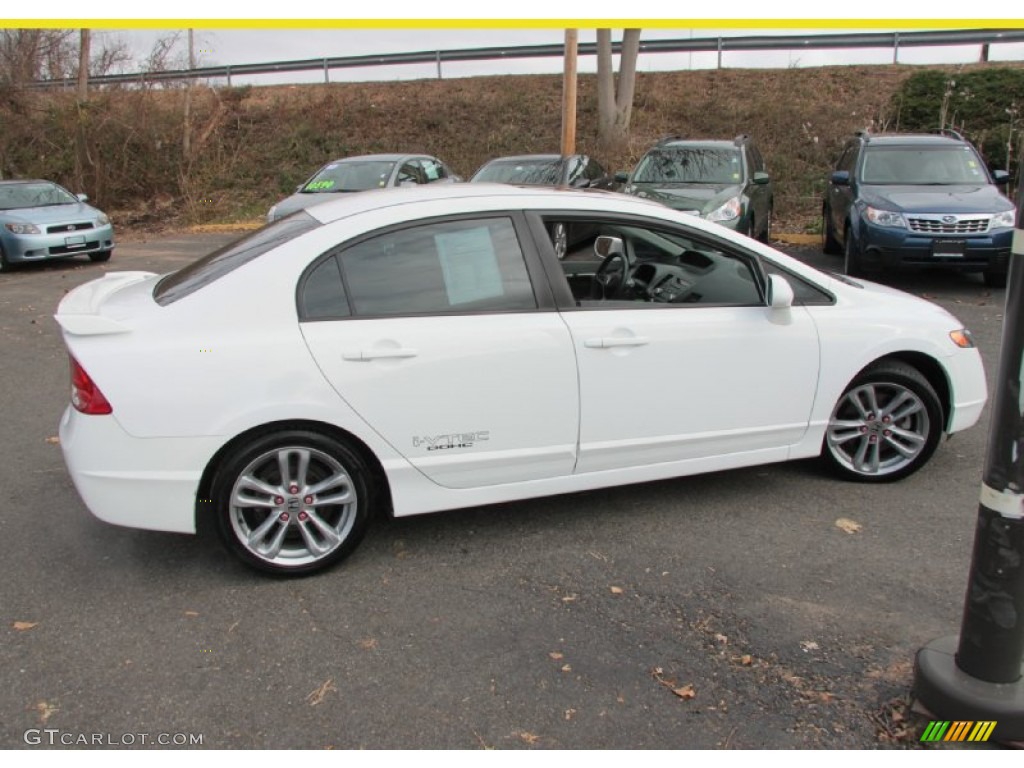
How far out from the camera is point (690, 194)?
10.8 m

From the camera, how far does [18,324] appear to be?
29.9ft

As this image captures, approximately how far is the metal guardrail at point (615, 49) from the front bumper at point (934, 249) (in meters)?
13.4

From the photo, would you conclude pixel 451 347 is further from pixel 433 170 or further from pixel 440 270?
pixel 433 170

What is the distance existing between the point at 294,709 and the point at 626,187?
986cm

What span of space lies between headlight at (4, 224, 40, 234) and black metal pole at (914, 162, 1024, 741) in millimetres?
13580

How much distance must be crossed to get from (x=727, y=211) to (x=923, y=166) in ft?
8.28

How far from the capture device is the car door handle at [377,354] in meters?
3.54

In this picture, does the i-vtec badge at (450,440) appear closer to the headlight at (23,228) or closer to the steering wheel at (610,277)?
the steering wheel at (610,277)

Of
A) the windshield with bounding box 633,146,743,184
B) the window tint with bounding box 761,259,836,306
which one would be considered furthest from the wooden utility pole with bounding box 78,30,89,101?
the window tint with bounding box 761,259,836,306

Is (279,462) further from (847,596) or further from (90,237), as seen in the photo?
(90,237)

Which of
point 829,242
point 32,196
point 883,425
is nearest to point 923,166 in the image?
point 829,242

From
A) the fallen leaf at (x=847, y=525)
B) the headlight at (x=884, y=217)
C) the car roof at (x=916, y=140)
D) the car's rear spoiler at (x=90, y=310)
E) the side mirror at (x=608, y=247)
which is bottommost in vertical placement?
the fallen leaf at (x=847, y=525)

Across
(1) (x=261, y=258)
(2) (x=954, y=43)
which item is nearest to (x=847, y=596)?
(1) (x=261, y=258)

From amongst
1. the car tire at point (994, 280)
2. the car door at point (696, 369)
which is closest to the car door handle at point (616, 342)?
the car door at point (696, 369)
